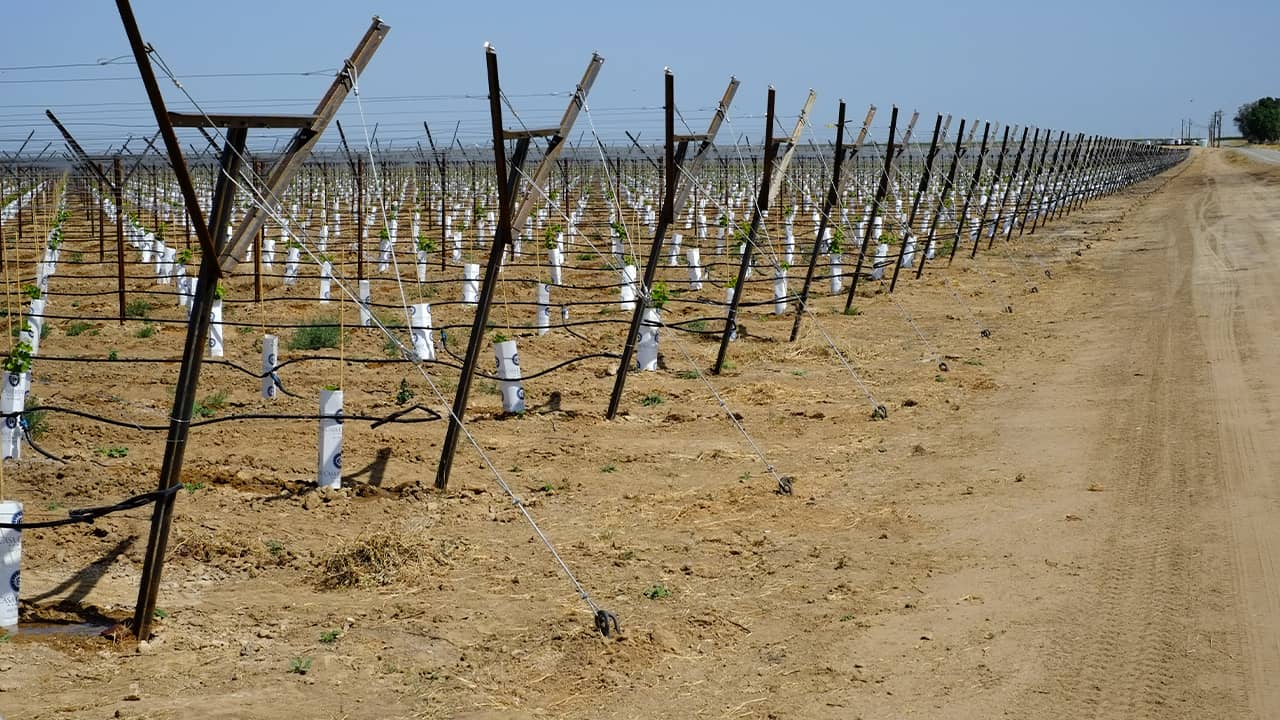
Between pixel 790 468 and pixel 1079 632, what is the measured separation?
3.61 meters

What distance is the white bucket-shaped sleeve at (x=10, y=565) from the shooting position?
18.5 feet

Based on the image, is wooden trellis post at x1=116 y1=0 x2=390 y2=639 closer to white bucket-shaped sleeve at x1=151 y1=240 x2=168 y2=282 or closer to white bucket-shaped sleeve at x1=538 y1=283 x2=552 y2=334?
white bucket-shaped sleeve at x1=538 y1=283 x2=552 y2=334

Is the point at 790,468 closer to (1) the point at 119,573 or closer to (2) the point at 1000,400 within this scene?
(2) the point at 1000,400

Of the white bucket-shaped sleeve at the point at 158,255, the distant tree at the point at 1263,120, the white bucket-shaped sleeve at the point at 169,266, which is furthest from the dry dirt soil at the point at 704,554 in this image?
the distant tree at the point at 1263,120

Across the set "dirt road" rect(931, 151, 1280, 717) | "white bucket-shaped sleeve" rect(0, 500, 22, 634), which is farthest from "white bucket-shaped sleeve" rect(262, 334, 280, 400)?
"dirt road" rect(931, 151, 1280, 717)

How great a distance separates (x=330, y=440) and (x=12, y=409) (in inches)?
105

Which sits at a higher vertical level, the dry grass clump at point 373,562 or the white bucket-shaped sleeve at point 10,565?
the white bucket-shaped sleeve at point 10,565

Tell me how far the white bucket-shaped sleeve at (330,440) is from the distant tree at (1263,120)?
138799mm

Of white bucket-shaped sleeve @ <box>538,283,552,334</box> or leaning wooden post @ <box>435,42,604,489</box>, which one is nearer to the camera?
leaning wooden post @ <box>435,42,604,489</box>

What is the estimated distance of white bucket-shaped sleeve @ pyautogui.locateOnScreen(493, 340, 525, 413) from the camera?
10.5 meters

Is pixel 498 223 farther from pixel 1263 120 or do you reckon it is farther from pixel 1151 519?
pixel 1263 120

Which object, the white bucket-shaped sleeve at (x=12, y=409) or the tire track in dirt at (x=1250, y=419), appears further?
the white bucket-shaped sleeve at (x=12, y=409)

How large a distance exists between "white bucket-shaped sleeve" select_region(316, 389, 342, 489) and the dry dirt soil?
186 mm

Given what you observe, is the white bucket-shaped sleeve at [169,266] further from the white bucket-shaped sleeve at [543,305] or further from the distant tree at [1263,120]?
the distant tree at [1263,120]
